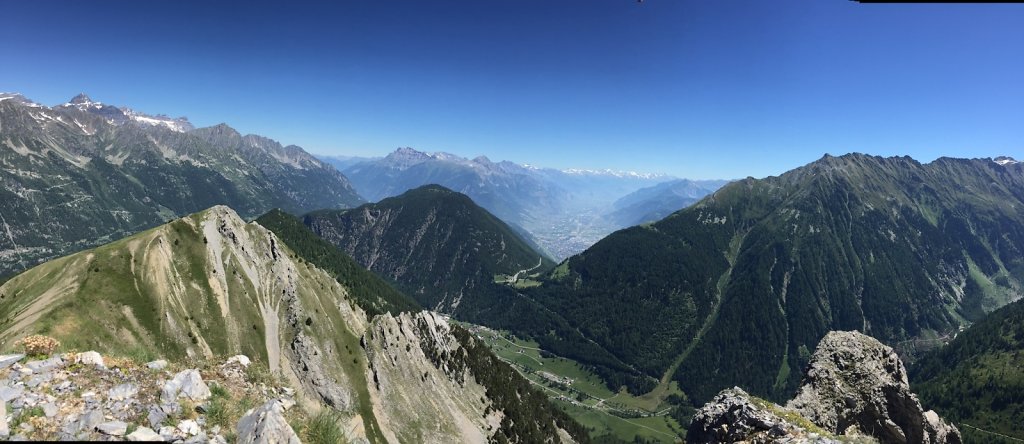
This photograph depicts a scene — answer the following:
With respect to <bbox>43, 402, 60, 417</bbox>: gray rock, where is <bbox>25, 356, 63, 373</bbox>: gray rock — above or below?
above

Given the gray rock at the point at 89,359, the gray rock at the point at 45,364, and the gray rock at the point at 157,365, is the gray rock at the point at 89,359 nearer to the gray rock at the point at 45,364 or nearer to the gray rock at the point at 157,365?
the gray rock at the point at 45,364

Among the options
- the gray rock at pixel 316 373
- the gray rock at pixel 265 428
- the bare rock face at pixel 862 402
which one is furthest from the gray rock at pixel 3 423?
the gray rock at pixel 316 373

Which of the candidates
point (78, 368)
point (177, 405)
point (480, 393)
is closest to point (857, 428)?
point (177, 405)

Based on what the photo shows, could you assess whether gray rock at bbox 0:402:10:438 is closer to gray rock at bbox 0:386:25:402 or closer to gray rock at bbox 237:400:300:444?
gray rock at bbox 0:386:25:402

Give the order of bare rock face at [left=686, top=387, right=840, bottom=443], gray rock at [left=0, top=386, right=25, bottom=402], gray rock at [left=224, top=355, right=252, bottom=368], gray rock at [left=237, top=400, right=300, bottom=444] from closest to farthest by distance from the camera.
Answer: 1. gray rock at [left=0, top=386, right=25, bottom=402]
2. gray rock at [left=237, top=400, right=300, bottom=444]
3. bare rock face at [left=686, top=387, right=840, bottom=443]
4. gray rock at [left=224, top=355, right=252, bottom=368]

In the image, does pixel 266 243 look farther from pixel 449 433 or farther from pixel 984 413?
pixel 984 413

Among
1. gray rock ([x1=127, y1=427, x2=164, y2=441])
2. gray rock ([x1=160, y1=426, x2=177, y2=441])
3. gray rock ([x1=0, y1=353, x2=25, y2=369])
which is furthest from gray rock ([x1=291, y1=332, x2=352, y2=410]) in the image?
gray rock ([x1=127, y1=427, x2=164, y2=441])
